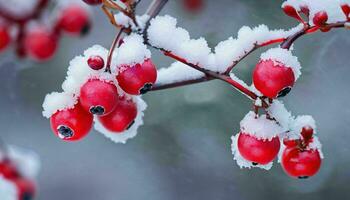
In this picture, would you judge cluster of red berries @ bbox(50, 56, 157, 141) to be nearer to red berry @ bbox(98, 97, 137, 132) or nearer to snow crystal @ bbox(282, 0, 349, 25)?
red berry @ bbox(98, 97, 137, 132)

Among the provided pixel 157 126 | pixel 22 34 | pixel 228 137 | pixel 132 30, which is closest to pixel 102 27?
pixel 157 126

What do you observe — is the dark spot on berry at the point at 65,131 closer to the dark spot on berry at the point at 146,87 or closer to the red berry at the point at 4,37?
the dark spot on berry at the point at 146,87

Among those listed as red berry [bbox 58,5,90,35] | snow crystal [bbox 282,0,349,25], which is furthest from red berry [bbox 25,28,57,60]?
snow crystal [bbox 282,0,349,25]

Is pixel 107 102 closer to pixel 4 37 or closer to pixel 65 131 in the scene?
pixel 65 131

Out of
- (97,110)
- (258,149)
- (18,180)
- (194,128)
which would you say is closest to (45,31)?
(18,180)

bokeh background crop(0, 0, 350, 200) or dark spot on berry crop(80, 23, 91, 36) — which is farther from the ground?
bokeh background crop(0, 0, 350, 200)

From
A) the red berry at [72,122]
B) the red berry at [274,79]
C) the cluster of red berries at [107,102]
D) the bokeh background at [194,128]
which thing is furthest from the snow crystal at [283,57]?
the bokeh background at [194,128]
